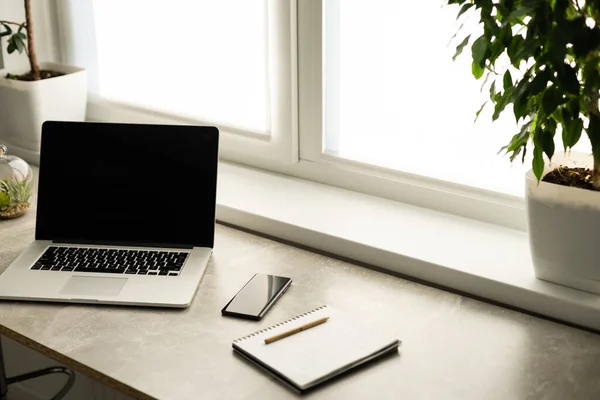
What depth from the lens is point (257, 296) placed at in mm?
1450

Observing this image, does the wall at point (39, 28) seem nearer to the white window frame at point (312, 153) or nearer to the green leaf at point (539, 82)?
the white window frame at point (312, 153)

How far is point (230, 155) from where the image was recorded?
6.83ft

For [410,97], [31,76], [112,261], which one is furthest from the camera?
[31,76]

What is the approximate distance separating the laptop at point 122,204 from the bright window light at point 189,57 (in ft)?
1.37

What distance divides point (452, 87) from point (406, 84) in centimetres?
10

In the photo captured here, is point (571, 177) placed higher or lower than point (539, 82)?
lower

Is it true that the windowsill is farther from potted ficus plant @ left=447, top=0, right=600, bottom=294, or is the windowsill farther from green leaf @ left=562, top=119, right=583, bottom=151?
green leaf @ left=562, top=119, right=583, bottom=151

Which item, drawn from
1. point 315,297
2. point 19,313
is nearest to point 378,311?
point 315,297

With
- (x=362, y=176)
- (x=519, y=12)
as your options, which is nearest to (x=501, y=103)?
(x=519, y=12)

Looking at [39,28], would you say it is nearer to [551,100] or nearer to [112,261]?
[112,261]

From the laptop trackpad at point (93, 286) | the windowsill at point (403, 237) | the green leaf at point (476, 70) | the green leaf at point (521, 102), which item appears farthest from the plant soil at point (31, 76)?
the green leaf at point (521, 102)

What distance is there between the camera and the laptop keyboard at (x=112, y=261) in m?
1.53

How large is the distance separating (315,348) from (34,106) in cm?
115

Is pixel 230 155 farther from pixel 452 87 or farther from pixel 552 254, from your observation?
pixel 552 254
